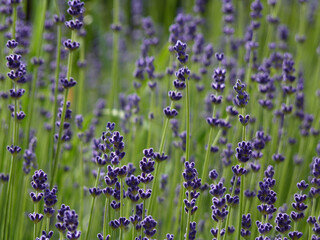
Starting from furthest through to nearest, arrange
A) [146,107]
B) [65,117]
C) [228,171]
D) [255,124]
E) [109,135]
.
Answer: [146,107]
[255,124]
[228,171]
[65,117]
[109,135]

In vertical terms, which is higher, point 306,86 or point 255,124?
point 306,86

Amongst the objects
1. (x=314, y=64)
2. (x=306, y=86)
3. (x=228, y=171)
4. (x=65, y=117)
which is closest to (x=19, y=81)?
(x=65, y=117)

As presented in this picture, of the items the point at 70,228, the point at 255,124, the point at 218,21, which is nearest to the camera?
the point at 70,228

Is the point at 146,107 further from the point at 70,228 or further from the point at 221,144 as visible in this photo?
the point at 70,228

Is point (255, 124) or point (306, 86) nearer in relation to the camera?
point (255, 124)

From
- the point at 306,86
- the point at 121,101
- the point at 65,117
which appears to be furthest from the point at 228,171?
the point at 306,86

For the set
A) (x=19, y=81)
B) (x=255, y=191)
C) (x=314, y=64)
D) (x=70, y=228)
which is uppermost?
(x=314, y=64)
